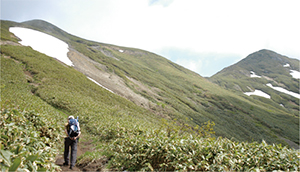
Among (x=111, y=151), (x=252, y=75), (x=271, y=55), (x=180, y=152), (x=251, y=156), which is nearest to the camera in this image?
(x=251, y=156)

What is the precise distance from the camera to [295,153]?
21.4 feet

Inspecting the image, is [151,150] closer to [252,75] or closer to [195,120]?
[195,120]

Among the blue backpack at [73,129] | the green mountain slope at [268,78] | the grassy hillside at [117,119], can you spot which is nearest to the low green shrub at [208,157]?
the grassy hillside at [117,119]

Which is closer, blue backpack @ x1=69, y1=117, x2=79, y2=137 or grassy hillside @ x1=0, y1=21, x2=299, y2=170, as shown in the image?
grassy hillside @ x1=0, y1=21, x2=299, y2=170

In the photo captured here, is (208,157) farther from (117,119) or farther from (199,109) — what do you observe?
(199,109)

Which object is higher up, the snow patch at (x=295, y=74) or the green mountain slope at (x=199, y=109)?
the snow patch at (x=295, y=74)

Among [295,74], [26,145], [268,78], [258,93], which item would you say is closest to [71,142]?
[26,145]

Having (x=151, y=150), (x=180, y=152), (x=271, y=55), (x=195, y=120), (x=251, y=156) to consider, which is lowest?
(x=195, y=120)

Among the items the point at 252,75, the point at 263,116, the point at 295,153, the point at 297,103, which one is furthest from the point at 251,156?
the point at 252,75

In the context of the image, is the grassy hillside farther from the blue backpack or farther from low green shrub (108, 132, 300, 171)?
the blue backpack

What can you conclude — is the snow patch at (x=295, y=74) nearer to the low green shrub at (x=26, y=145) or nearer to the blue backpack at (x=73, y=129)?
the blue backpack at (x=73, y=129)

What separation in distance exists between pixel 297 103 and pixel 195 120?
9739cm

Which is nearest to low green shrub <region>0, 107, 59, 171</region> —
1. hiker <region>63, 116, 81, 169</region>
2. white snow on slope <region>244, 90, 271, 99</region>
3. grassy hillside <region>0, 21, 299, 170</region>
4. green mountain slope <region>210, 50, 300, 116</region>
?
grassy hillside <region>0, 21, 299, 170</region>

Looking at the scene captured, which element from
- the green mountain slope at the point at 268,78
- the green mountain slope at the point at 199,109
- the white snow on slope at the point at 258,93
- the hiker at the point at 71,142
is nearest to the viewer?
the hiker at the point at 71,142
